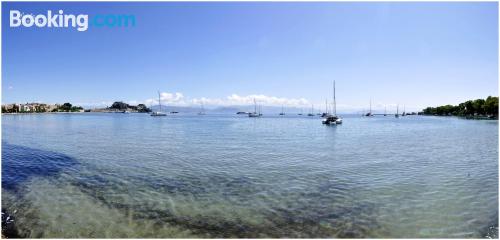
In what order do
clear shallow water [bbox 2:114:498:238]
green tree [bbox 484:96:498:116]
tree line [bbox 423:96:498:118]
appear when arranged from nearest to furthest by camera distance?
clear shallow water [bbox 2:114:498:238]
green tree [bbox 484:96:498:116]
tree line [bbox 423:96:498:118]

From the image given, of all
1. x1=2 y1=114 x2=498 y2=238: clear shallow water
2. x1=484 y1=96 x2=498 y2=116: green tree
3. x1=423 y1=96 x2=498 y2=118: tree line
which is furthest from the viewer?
x1=423 y1=96 x2=498 y2=118: tree line

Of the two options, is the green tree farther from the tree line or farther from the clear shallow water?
the clear shallow water

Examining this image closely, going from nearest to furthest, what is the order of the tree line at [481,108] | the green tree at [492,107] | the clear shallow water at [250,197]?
1. the clear shallow water at [250,197]
2. the green tree at [492,107]
3. the tree line at [481,108]

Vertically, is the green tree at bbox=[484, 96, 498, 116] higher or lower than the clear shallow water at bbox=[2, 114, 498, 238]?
higher

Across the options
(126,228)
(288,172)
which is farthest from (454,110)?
(126,228)

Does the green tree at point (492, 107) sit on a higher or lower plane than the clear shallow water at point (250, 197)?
higher

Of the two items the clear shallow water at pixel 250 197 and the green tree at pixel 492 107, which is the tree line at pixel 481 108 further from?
the clear shallow water at pixel 250 197

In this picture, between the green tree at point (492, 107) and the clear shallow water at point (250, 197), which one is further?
the green tree at point (492, 107)

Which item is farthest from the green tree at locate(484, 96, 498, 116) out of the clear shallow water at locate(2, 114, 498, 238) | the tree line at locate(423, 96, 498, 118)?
the clear shallow water at locate(2, 114, 498, 238)

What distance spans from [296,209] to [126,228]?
6290 mm

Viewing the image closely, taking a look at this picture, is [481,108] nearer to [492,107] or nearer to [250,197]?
[492,107]

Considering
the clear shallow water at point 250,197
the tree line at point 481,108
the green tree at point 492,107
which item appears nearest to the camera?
the clear shallow water at point 250,197

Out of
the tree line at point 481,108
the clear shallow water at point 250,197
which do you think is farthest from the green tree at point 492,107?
the clear shallow water at point 250,197

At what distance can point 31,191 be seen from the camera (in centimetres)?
1703
